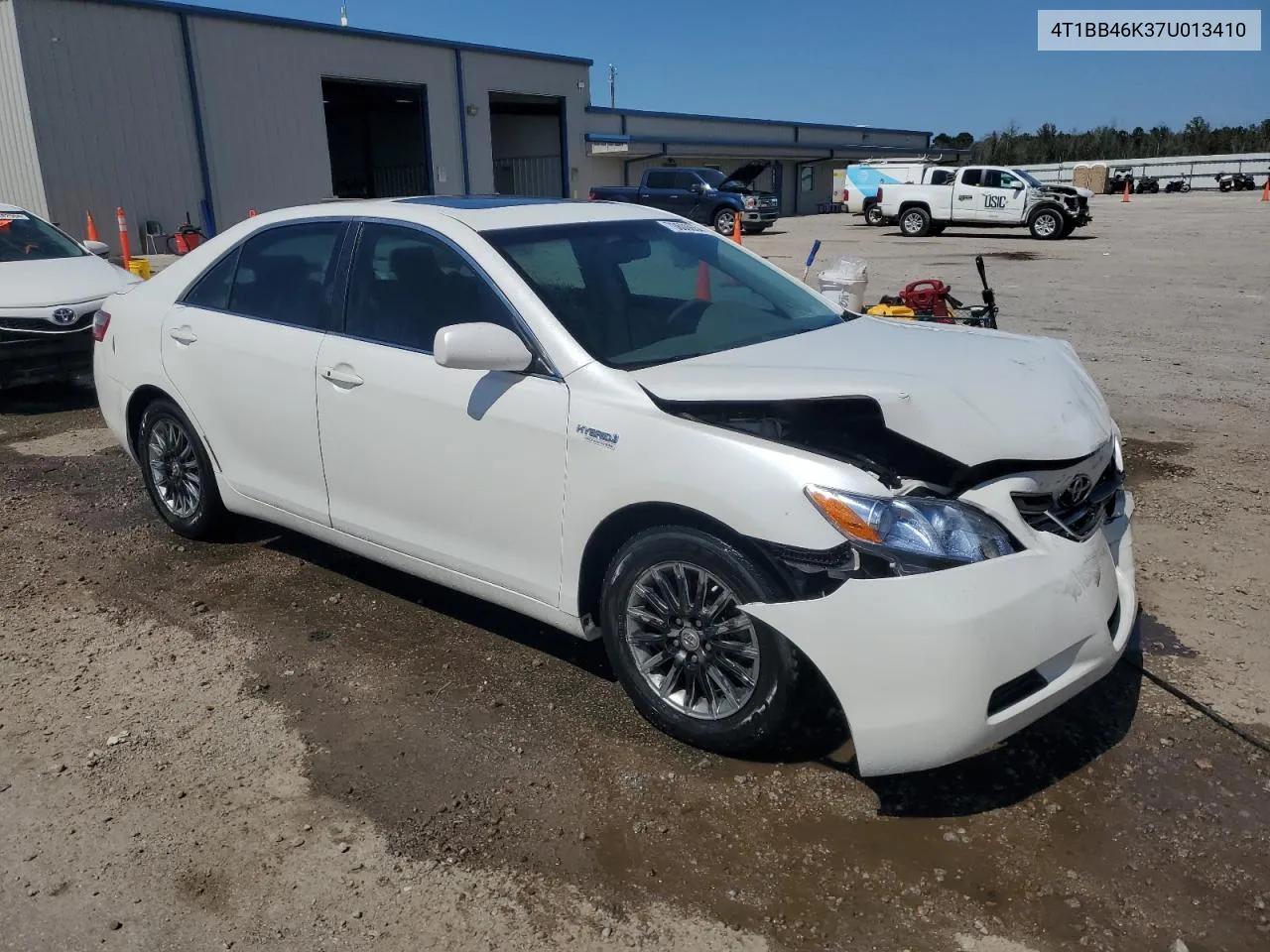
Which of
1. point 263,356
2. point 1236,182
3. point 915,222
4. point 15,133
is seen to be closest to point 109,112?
point 15,133

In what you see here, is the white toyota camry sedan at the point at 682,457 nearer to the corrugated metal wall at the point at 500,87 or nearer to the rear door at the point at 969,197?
the rear door at the point at 969,197

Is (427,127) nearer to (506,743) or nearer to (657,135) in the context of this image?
(657,135)

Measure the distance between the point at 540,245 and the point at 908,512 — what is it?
1.82 m

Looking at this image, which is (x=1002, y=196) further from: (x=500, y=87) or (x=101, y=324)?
(x=101, y=324)

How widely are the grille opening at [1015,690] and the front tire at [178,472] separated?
12.0ft

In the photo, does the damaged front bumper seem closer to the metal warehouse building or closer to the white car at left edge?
the white car at left edge

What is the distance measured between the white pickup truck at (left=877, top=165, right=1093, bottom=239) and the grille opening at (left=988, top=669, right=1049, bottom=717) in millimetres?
25882

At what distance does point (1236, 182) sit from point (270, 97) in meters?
51.0

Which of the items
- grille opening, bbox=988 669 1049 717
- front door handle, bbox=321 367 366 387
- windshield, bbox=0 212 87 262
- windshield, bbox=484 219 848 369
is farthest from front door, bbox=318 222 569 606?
windshield, bbox=0 212 87 262

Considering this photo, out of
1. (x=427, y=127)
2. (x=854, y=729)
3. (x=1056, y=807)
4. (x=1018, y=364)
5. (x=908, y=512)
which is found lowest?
(x=1056, y=807)

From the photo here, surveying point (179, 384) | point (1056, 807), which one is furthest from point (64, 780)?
point (1056, 807)

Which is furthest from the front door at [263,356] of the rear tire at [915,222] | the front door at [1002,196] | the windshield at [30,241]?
the rear tire at [915,222]

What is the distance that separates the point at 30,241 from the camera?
891 centimetres

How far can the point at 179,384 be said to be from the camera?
4.69 m
